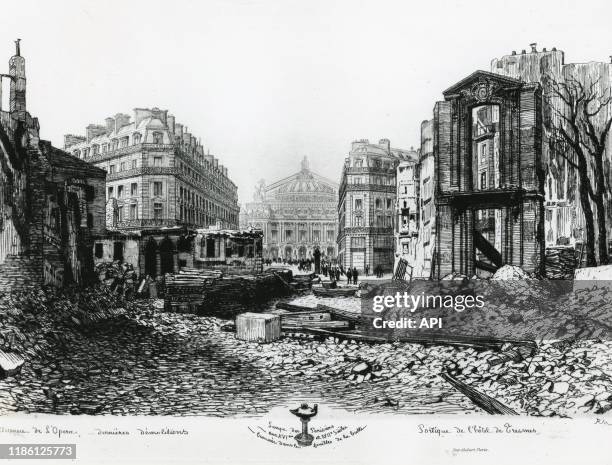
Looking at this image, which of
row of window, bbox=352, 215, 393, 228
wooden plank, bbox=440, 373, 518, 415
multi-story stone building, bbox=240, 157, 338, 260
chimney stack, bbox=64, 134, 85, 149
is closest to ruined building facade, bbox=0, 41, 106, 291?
chimney stack, bbox=64, 134, 85, 149

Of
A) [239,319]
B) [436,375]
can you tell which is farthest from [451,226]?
[239,319]

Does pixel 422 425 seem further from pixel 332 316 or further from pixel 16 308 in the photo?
pixel 16 308

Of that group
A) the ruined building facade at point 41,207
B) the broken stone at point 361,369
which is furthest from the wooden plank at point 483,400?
the ruined building facade at point 41,207

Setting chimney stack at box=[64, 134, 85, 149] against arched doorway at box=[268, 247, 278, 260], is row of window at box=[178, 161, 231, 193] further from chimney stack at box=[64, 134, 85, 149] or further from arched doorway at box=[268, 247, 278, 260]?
chimney stack at box=[64, 134, 85, 149]

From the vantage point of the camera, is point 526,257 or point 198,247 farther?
point 198,247

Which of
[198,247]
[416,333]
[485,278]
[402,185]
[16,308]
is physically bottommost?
[416,333]

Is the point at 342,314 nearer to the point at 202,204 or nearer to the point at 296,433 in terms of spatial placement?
the point at 296,433

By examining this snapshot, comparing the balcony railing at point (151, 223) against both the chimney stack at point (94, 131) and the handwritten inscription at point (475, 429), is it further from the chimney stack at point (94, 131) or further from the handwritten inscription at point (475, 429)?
the handwritten inscription at point (475, 429)
